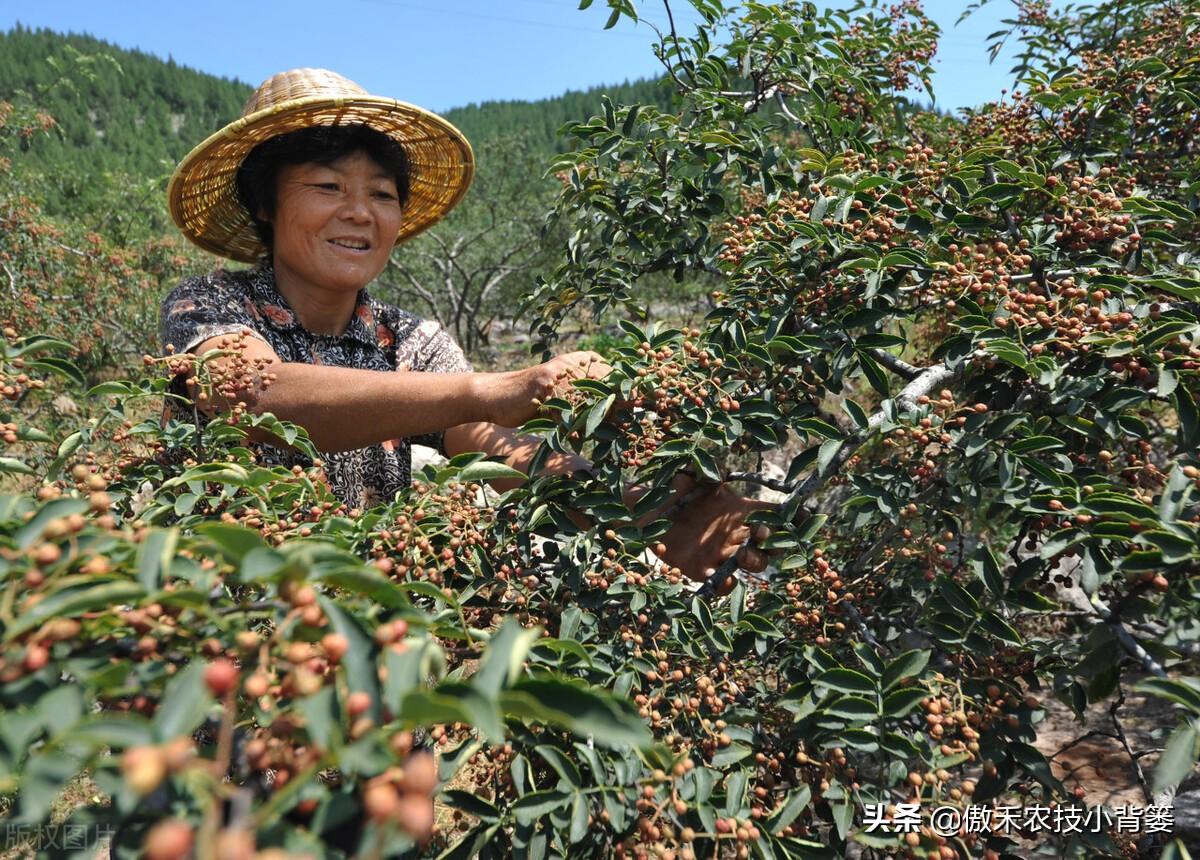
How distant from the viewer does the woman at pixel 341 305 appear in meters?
1.64

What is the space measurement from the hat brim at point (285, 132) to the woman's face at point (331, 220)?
0.11 metres

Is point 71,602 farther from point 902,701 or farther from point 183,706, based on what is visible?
point 902,701

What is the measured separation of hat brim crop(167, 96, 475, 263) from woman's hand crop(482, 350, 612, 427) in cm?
93

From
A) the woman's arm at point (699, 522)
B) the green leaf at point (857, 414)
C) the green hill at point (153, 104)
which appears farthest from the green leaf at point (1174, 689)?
the green hill at point (153, 104)

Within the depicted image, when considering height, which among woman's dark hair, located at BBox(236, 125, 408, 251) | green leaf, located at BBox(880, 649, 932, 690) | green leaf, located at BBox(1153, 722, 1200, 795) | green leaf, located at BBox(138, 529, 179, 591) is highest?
woman's dark hair, located at BBox(236, 125, 408, 251)

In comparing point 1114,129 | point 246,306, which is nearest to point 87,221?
point 246,306

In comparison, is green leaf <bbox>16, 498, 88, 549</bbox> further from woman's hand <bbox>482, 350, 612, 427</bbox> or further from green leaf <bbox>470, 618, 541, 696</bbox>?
woman's hand <bbox>482, 350, 612, 427</bbox>

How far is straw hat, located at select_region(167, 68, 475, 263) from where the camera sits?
6.72 ft

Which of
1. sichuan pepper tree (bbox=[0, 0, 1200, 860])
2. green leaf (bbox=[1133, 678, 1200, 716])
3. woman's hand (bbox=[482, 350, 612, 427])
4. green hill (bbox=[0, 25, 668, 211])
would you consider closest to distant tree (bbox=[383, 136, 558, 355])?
woman's hand (bbox=[482, 350, 612, 427])

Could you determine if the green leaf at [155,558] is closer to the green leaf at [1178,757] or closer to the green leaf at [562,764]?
the green leaf at [562,764]

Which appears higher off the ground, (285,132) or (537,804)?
(285,132)

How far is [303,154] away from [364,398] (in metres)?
0.82

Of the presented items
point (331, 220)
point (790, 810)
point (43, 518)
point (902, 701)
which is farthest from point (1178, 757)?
point (331, 220)

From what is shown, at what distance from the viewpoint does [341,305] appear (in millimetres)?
2293
